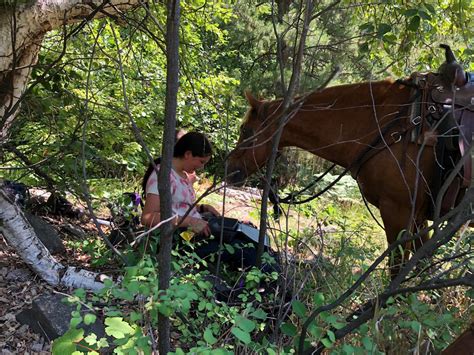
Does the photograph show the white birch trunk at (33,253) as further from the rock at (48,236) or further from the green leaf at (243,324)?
the green leaf at (243,324)

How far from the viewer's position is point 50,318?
2475 mm

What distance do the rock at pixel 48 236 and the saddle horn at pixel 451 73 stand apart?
3.12m

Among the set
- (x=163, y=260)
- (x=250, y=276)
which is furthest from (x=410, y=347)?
(x=163, y=260)

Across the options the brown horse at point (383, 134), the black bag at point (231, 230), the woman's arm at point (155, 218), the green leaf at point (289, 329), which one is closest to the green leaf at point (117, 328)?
the green leaf at point (289, 329)

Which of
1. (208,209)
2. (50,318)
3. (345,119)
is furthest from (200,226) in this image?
(345,119)

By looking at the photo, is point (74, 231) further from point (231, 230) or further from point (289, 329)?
point (289, 329)

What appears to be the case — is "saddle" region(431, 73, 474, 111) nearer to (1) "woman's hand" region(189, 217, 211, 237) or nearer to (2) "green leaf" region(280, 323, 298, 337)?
(1) "woman's hand" region(189, 217, 211, 237)

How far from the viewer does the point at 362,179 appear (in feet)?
11.9

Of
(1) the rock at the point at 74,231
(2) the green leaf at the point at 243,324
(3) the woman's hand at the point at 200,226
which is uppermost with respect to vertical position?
(2) the green leaf at the point at 243,324

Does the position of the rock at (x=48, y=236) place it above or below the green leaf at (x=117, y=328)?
below

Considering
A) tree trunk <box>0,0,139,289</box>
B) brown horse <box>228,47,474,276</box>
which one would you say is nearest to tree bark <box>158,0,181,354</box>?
tree trunk <box>0,0,139,289</box>

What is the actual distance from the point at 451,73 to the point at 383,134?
0.61 metres

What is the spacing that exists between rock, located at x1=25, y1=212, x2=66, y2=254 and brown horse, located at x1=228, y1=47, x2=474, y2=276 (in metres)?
1.46

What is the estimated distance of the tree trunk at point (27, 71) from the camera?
2.74m
